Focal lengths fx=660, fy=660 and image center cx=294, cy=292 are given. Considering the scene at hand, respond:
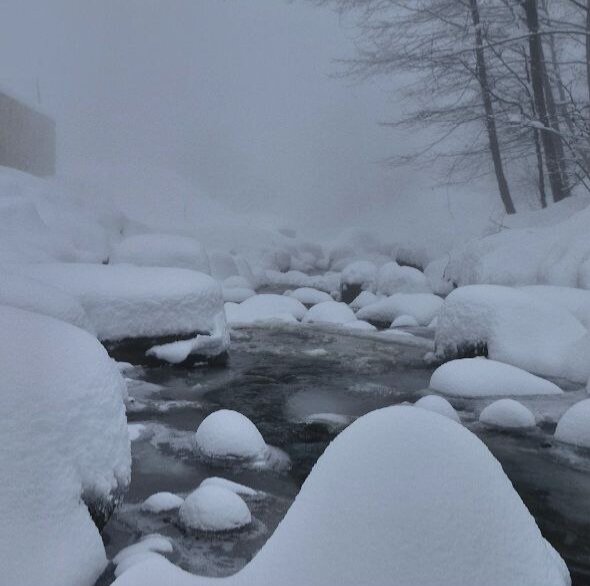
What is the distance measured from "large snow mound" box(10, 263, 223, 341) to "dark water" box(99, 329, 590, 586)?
517 mm

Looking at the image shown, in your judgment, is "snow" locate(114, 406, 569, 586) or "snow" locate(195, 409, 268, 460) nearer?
"snow" locate(114, 406, 569, 586)

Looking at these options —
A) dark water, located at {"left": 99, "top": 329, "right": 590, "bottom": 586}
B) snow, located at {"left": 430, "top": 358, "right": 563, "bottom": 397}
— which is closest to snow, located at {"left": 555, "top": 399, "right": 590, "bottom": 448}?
dark water, located at {"left": 99, "top": 329, "right": 590, "bottom": 586}

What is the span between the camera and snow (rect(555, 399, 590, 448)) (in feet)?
16.0

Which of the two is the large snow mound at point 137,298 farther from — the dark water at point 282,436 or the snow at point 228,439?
the snow at point 228,439

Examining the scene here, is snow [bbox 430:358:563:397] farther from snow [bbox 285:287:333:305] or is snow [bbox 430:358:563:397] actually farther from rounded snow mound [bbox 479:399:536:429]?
snow [bbox 285:287:333:305]

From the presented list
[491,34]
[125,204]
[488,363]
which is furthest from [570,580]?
[125,204]

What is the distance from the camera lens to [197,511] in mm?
3352

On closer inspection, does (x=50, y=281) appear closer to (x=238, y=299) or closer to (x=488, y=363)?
(x=488, y=363)

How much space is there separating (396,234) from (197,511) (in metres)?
24.1

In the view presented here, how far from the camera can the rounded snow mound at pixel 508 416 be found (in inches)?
207

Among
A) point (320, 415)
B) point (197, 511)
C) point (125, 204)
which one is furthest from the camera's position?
point (125, 204)

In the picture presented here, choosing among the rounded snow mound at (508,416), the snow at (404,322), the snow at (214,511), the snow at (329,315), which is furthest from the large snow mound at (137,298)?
the snow at (404,322)

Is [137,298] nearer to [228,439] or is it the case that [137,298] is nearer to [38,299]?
[38,299]

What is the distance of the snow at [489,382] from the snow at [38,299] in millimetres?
3492
